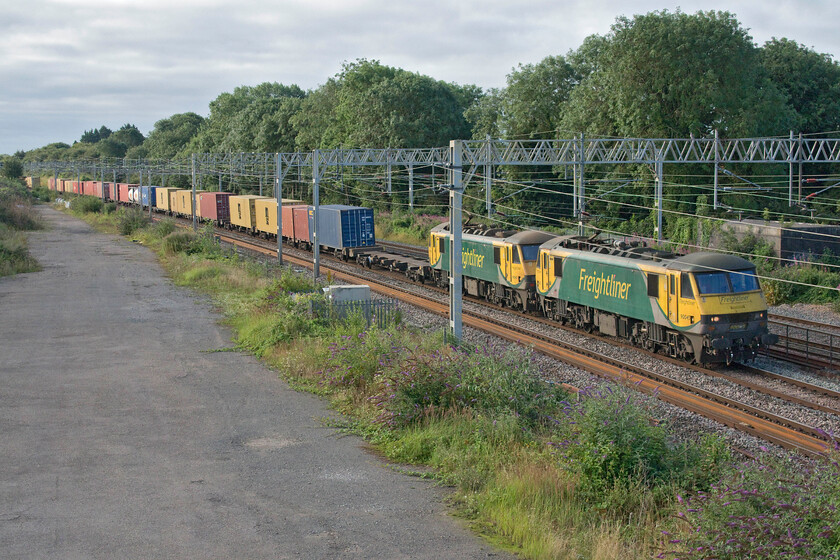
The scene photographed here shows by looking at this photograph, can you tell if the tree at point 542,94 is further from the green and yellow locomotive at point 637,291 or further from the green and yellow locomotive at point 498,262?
the green and yellow locomotive at point 637,291

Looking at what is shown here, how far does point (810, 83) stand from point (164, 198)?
61466mm

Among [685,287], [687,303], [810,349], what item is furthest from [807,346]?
[685,287]

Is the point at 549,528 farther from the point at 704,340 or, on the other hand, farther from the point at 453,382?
the point at 704,340

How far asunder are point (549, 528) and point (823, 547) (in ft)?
10.1

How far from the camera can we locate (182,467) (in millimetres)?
12062

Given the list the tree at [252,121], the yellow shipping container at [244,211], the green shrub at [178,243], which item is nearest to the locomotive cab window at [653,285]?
the green shrub at [178,243]

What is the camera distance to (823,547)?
24.1 feet

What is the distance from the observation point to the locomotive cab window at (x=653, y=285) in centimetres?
2097

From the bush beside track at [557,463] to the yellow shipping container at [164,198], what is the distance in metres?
67.0

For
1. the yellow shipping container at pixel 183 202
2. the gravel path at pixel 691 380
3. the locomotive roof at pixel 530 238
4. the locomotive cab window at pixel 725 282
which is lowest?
the gravel path at pixel 691 380

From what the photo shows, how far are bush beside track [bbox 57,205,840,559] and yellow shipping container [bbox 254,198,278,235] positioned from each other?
3543cm

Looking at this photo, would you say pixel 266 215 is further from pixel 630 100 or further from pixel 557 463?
pixel 557 463

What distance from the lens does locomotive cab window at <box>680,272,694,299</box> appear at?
65.2 feet

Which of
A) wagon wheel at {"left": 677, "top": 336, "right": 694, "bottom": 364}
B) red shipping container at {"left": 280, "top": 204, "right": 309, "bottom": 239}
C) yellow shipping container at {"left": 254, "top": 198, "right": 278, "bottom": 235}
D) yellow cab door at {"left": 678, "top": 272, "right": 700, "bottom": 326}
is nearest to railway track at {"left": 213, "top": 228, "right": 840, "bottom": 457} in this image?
wagon wheel at {"left": 677, "top": 336, "right": 694, "bottom": 364}
